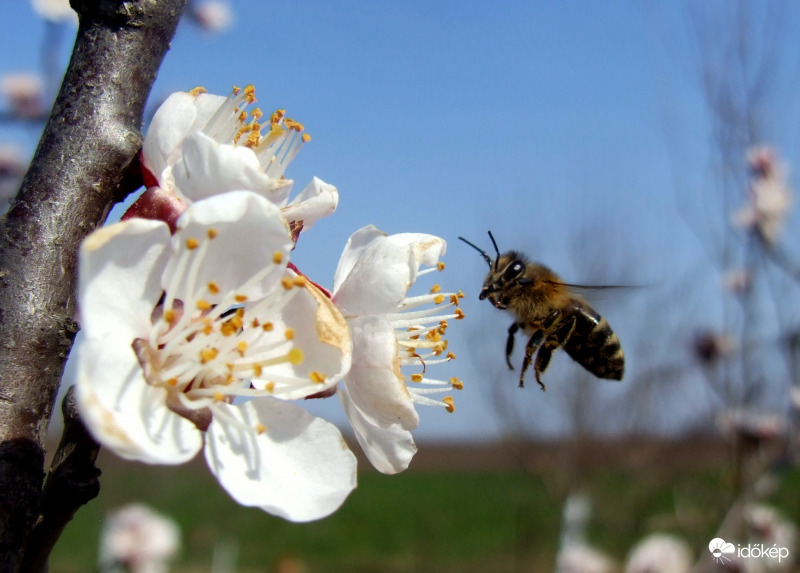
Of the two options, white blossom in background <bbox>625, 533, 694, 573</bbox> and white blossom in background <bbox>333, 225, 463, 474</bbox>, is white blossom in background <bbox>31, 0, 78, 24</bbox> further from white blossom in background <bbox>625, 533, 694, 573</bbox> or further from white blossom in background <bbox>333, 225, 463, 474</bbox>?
white blossom in background <bbox>625, 533, 694, 573</bbox>

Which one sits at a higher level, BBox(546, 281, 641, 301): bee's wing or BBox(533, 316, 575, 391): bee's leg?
BBox(546, 281, 641, 301): bee's wing

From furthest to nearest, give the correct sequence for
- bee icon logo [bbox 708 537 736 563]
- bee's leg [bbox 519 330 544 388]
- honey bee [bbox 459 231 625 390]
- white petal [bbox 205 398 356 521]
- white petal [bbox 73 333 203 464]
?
Result: bee icon logo [bbox 708 537 736 563] < honey bee [bbox 459 231 625 390] < bee's leg [bbox 519 330 544 388] < white petal [bbox 205 398 356 521] < white petal [bbox 73 333 203 464]

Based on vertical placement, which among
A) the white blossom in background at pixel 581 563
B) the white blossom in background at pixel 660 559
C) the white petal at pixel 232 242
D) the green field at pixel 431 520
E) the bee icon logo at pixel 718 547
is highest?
the white petal at pixel 232 242

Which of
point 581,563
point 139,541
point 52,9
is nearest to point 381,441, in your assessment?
point 52,9

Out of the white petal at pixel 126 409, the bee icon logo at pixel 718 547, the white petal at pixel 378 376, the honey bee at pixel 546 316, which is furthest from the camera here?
the bee icon logo at pixel 718 547

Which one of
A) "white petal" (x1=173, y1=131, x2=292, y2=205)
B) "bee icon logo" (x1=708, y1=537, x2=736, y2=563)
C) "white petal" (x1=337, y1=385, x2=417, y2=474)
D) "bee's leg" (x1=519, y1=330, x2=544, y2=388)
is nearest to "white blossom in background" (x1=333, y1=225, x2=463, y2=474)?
"white petal" (x1=337, y1=385, x2=417, y2=474)

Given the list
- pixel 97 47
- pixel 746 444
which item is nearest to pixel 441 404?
pixel 97 47

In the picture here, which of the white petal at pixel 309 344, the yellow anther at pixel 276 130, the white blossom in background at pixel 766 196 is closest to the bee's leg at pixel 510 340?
the yellow anther at pixel 276 130

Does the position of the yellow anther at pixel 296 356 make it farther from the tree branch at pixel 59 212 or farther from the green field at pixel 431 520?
the green field at pixel 431 520
